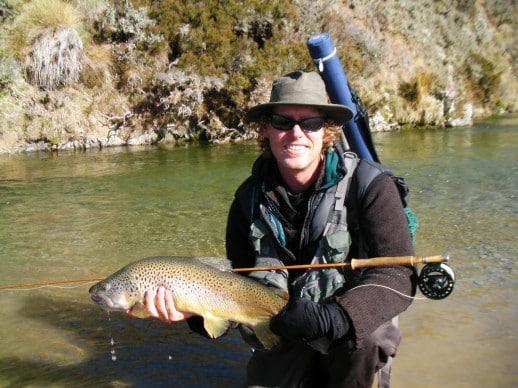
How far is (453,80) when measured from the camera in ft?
81.9

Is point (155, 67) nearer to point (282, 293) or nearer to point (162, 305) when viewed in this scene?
point (162, 305)

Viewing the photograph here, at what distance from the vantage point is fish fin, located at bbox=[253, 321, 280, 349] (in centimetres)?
280

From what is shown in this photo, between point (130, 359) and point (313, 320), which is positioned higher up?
point (313, 320)

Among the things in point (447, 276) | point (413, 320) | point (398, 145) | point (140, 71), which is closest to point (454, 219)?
point (413, 320)

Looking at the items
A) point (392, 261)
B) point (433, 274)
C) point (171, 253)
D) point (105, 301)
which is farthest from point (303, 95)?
point (171, 253)

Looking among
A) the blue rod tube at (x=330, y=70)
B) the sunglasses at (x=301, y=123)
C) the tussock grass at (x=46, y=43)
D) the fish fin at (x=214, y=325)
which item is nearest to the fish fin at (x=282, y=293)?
the fish fin at (x=214, y=325)

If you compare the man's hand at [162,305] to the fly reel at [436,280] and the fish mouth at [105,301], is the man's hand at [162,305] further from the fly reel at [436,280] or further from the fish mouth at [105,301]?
the fly reel at [436,280]

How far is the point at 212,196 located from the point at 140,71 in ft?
34.3

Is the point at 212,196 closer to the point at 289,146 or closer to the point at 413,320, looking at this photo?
the point at 413,320

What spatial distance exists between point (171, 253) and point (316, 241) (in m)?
3.78

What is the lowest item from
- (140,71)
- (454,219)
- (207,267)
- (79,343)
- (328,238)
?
(79,343)

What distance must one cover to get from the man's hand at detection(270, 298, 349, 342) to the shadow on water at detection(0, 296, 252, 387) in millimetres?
1243

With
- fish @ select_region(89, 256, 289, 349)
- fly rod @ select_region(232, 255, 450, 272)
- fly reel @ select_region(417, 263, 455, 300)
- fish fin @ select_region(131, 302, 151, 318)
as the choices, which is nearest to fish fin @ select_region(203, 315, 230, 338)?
fish @ select_region(89, 256, 289, 349)

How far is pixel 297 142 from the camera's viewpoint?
296cm
